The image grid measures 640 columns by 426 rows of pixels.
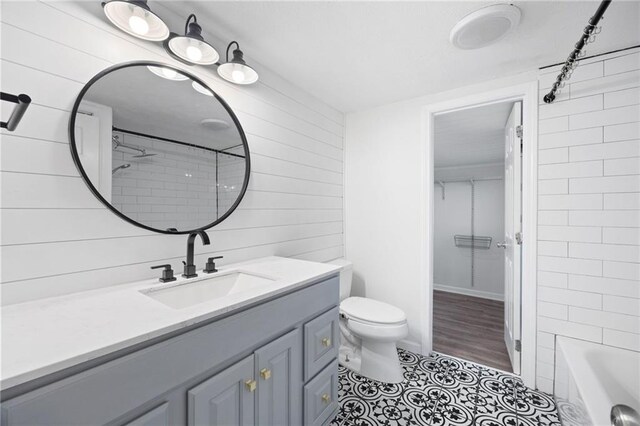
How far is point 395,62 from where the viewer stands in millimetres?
1858

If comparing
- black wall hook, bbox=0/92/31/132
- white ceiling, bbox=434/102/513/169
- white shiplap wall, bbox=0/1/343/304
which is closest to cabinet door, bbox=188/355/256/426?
white shiplap wall, bbox=0/1/343/304

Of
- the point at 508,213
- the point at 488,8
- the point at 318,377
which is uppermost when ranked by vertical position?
the point at 488,8

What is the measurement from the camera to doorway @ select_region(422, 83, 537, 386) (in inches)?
76.4

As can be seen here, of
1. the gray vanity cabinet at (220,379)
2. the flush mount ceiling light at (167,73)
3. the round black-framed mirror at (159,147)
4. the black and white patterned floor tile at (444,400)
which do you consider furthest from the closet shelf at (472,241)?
the flush mount ceiling light at (167,73)

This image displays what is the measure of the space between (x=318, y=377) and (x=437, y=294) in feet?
10.9

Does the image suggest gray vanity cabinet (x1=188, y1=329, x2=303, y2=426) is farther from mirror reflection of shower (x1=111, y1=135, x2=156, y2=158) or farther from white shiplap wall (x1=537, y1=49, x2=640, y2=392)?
white shiplap wall (x1=537, y1=49, x2=640, y2=392)

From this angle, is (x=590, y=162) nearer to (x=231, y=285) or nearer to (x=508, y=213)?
(x=508, y=213)

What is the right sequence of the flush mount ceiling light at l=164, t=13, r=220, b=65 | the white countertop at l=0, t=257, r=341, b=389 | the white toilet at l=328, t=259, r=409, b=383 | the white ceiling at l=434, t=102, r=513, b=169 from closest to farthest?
the white countertop at l=0, t=257, r=341, b=389 < the flush mount ceiling light at l=164, t=13, r=220, b=65 < the white toilet at l=328, t=259, r=409, b=383 < the white ceiling at l=434, t=102, r=513, b=169

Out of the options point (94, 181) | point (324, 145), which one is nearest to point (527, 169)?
point (324, 145)

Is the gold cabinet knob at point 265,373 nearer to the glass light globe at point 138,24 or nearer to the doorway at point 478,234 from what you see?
the glass light globe at point 138,24

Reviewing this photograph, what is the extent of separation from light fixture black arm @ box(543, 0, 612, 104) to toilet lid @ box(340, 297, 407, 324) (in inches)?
69.9

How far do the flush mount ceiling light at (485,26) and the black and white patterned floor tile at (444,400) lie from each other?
219 cm

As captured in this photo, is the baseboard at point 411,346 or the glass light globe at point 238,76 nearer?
the glass light globe at point 238,76

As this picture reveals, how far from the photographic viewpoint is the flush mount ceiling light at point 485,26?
1.35 meters
